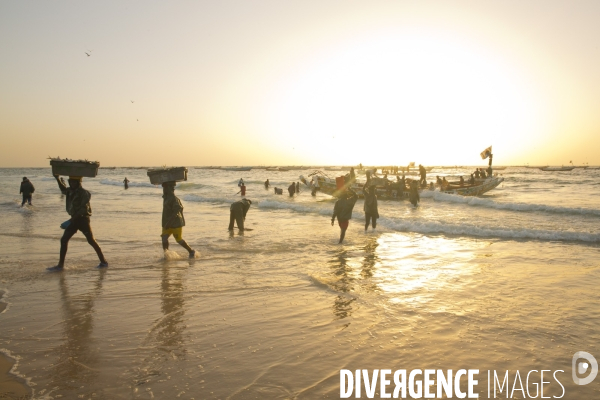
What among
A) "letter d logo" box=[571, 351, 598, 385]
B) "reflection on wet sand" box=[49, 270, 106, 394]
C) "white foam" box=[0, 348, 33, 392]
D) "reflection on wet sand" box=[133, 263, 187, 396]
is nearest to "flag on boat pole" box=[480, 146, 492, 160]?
"letter d logo" box=[571, 351, 598, 385]

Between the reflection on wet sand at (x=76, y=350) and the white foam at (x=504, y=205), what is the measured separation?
72.0 feet

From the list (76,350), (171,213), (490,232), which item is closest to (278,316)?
(76,350)

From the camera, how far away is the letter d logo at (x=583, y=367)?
3625mm

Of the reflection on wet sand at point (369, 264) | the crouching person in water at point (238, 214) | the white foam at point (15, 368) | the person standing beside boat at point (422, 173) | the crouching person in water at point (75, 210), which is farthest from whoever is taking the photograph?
the person standing beside boat at point (422, 173)

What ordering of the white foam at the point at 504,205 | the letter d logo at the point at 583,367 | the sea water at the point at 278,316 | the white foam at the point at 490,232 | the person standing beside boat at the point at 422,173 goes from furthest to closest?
the person standing beside boat at the point at 422,173 → the white foam at the point at 504,205 → the white foam at the point at 490,232 → the letter d logo at the point at 583,367 → the sea water at the point at 278,316

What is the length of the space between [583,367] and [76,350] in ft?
16.4

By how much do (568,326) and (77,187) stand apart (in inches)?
316

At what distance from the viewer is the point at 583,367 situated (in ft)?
12.7

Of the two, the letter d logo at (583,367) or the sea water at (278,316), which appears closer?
the sea water at (278,316)

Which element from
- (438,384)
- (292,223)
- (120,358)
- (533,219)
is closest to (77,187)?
(120,358)

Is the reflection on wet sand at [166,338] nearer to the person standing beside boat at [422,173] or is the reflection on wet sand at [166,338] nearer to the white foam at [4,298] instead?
the white foam at [4,298]

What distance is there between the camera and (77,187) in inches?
288

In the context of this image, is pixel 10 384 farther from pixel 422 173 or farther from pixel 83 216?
pixel 422 173

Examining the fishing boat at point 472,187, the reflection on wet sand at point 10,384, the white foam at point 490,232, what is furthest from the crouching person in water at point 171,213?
the fishing boat at point 472,187
